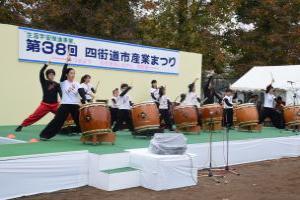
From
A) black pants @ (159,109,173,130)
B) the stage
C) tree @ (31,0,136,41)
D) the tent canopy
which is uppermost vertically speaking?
tree @ (31,0,136,41)

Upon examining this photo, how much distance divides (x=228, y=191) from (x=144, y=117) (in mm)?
2806

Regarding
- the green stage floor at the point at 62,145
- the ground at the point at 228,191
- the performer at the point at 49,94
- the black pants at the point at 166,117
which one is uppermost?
the performer at the point at 49,94

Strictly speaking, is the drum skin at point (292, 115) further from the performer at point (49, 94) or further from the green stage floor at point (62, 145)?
the performer at point (49, 94)

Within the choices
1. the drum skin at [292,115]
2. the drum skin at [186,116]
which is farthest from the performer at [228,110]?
the drum skin at [186,116]

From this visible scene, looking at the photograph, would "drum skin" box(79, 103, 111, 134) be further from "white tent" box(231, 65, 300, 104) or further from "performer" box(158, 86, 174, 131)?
"white tent" box(231, 65, 300, 104)

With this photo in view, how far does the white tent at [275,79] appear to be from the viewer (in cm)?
1730

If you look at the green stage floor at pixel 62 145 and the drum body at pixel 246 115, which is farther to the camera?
the drum body at pixel 246 115

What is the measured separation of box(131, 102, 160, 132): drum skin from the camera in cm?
955

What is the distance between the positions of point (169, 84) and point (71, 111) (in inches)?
281

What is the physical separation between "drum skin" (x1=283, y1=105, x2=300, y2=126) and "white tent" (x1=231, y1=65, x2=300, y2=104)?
10.2 feet

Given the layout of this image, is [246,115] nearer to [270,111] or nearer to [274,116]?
[270,111]

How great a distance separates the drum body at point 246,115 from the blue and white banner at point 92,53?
3.43 meters

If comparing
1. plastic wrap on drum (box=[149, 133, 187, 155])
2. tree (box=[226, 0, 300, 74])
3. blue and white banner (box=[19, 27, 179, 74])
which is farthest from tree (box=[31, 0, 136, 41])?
plastic wrap on drum (box=[149, 133, 187, 155])

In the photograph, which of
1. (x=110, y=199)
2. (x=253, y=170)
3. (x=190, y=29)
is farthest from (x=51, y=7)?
(x=110, y=199)
